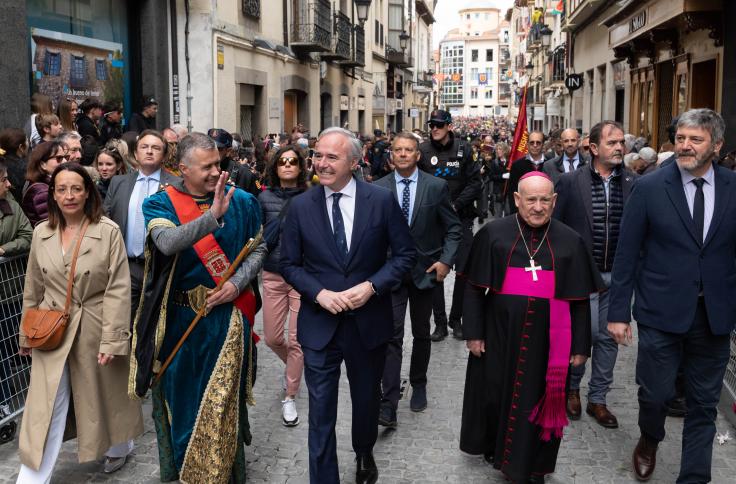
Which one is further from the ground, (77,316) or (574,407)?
(77,316)

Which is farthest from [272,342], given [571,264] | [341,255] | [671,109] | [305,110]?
[305,110]

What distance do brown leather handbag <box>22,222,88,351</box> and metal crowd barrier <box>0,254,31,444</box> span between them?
2.95ft

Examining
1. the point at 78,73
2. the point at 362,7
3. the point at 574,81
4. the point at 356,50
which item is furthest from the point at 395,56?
the point at 78,73

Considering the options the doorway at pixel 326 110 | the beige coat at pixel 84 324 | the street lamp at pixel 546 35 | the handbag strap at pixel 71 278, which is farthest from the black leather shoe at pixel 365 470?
the street lamp at pixel 546 35

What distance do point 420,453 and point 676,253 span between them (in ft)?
6.56

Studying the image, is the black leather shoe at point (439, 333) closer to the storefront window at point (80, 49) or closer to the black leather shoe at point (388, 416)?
the black leather shoe at point (388, 416)

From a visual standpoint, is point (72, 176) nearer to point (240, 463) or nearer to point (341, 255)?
point (341, 255)

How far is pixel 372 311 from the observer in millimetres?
4406

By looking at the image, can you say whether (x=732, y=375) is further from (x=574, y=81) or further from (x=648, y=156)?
(x=574, y=81)

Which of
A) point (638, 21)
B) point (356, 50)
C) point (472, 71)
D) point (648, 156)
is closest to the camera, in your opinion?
point (648, 156)

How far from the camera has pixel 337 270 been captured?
14.2 ft

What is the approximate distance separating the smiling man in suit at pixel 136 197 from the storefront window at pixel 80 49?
4.84m

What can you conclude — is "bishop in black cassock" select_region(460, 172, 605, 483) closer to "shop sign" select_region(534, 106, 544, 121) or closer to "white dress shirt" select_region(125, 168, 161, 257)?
"white dress shirt" select_region(125, 168, 161, 257)

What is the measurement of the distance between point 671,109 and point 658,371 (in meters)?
13.0
